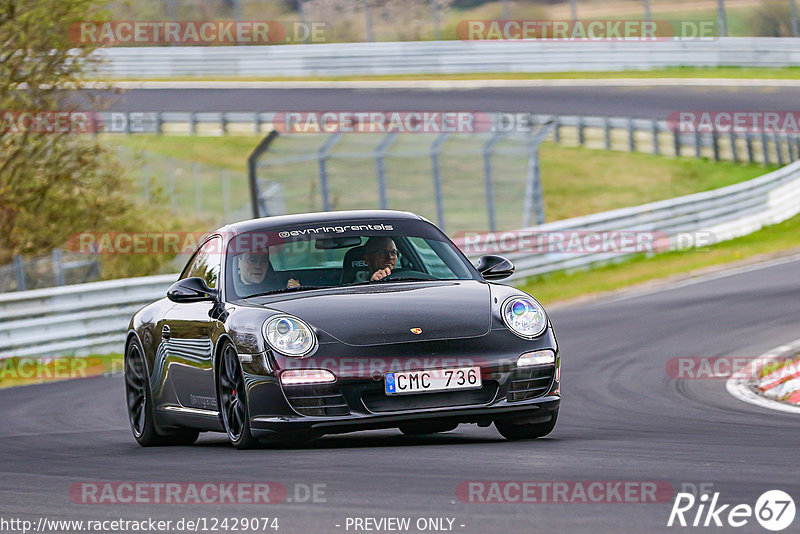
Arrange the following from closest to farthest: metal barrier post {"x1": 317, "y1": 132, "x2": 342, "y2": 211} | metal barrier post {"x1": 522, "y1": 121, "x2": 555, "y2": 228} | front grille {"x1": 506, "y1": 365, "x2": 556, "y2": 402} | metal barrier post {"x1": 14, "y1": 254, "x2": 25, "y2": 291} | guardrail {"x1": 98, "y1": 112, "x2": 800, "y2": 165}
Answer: front grille {"x1": 506, "y1": 365, "x2": 556, "y2": 402} < metal barrier post {"x1": 14, "y1": 254, "x2": 25, "y2": 291} < metal barrier post {"x1": 317, "y1": 132, "x2": 342, "y2": 211} < metal barrier post {"x1": 522, "y1": 121, "x2": 555, "y2": 228} < guardrail {"x1": 98, "y1": 112, "x2": 800, "y2": 165}

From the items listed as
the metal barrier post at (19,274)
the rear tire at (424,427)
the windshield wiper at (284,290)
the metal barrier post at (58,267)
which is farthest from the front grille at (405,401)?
the metal barrier post at (19,274)

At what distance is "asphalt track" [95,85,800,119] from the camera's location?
115 feet

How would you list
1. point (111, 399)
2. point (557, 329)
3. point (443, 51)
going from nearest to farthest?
point (111, 399) < point (557, 329) < point (443, 51)

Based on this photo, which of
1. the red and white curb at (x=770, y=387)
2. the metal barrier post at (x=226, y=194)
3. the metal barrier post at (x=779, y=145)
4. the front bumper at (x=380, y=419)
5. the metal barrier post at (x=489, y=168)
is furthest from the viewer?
the metal barrier post at (x=779, y=145)

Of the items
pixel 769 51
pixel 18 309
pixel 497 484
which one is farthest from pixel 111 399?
pixel 769 51

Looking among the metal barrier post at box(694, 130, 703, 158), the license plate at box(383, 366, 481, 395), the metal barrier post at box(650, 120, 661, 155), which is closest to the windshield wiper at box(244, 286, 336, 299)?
the license plate at box(383, 366, 481, 395)

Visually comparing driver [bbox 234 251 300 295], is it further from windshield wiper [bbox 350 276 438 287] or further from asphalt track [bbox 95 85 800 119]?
asphalt track [bbox 95 85 800 119]

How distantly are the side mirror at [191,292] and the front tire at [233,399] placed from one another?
0.50m

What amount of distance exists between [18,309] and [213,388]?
963 centimetres

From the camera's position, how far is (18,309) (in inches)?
689

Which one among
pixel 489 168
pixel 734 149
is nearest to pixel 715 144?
pixel 734 149

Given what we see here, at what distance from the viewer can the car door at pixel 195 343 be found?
8609 millimetres

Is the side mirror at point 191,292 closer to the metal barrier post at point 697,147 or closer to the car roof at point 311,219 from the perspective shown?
the car roof at point 311,219

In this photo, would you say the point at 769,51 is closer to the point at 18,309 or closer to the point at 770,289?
the point at 770,289
